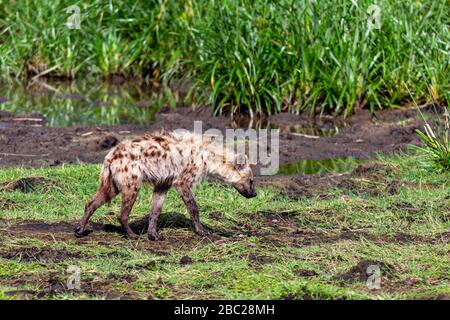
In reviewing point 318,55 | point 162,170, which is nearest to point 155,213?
point 162,170

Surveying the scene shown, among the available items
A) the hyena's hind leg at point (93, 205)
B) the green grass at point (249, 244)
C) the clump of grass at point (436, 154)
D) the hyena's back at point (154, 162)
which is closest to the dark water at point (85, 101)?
the green grass at point (249, 244)

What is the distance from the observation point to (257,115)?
12797 millimetres

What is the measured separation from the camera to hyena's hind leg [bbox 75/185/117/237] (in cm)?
730

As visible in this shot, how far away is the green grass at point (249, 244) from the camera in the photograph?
6.17 metres

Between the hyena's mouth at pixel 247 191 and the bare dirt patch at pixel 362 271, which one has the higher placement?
the hyena's mouth at pixel 247 191

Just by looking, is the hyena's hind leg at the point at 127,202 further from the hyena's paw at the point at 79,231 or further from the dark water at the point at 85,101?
the dark water at the point at 85,101

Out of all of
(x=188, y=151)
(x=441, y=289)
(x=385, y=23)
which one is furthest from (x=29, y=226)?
(x=385, y=23)

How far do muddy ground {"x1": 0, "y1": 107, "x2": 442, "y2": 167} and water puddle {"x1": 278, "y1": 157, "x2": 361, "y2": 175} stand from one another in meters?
0.13

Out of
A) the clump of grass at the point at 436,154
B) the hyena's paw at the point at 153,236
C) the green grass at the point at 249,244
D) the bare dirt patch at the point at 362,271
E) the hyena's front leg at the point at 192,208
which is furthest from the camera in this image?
the clump of grass at the point at 436,154

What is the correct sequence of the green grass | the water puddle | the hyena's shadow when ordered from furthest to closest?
the water puddle → the hyena's shadow → the green grass

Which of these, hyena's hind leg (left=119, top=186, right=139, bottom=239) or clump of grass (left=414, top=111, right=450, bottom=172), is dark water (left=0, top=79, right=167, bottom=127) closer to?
clump of grass (left=414, top=111, right=450, bottom=172)

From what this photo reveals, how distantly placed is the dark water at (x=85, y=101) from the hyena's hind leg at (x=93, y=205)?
5.26 m

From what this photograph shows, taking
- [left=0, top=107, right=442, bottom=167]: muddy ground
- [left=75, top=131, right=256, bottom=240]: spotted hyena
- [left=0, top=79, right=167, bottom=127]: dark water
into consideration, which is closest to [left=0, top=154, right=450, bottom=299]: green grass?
[left=75, top=131, right=256, bottom=240]: spotted hyena
